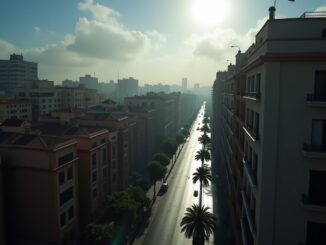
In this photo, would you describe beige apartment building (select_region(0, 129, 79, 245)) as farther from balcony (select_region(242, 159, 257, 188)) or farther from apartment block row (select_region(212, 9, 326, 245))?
apartment block row (select_region(212, 9, 326, 245))

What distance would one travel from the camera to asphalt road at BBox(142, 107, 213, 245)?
184 feet

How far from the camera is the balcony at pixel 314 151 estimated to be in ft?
67.7

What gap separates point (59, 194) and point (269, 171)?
110ft

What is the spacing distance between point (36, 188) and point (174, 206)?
37.0 meters

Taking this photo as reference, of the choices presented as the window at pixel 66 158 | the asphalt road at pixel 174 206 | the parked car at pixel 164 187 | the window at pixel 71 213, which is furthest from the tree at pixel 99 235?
the parked car at pixel 164 187

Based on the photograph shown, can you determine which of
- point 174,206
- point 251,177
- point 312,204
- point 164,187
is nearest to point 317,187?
point 312,204

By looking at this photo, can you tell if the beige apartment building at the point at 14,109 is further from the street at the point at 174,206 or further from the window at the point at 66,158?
the window at the point at 66,158

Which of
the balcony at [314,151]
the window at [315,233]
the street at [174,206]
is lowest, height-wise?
the street at [174,206]

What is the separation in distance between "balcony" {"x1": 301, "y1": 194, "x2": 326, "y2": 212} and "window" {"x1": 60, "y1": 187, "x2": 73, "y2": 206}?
35.9 metres

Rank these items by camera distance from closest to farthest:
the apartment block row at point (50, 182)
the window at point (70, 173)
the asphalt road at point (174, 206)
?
the apartment block row at point (50, 182), the window at point (70, 173), the asphalt road at point (174, 206)

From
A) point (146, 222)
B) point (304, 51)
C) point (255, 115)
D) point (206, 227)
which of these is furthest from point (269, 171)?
point (146, 222)

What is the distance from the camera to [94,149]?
183 ft

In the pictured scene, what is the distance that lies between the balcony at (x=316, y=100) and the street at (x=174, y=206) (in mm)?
41383

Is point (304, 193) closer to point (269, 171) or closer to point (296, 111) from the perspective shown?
point (269, 171)
